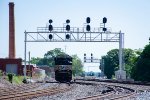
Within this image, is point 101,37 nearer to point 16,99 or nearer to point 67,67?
point 67,67

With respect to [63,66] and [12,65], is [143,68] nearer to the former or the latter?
[63,66]

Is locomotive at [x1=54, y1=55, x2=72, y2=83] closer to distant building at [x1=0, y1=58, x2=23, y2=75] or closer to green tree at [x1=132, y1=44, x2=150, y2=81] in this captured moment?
green tree at [x1=132, y1=44, x2=150, y2=81]

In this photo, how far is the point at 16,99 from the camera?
2138cm

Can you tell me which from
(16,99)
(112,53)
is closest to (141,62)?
(16,99)

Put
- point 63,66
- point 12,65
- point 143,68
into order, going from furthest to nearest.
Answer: point 12,65, point 143,68, point 63,66

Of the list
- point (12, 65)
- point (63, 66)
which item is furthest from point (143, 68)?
point (12, 65)

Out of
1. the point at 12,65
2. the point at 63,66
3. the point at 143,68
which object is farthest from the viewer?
the point at 12,65


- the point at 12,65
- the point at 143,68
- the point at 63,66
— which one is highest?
the point at 12,65

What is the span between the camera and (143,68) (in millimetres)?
57594

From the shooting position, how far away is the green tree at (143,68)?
56.3 meters

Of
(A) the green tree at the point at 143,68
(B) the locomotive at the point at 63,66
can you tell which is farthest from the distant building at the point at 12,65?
(B) the locomotive at the point at 63,66

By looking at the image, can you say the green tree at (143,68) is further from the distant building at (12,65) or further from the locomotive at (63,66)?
the distant building at (12,65)

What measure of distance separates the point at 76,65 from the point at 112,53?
152ft

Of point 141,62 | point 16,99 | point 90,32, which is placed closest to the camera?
point 16,99
